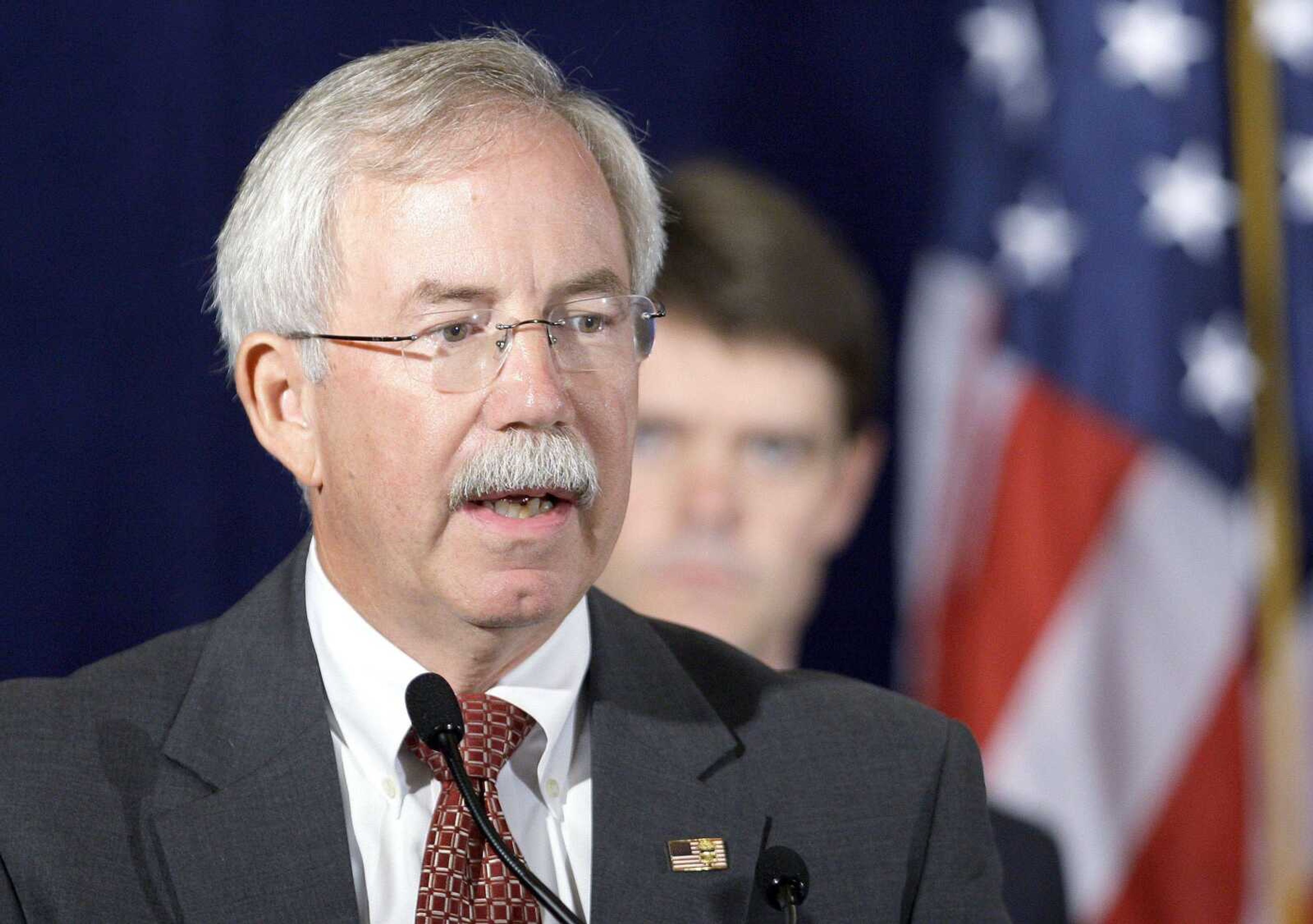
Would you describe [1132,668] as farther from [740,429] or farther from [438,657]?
[438,657]

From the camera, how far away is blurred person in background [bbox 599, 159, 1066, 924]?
3623mm

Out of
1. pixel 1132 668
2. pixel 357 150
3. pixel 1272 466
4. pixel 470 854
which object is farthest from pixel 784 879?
pixel 1272 466

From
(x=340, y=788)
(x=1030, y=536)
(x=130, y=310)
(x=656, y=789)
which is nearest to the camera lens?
(x=340, y=788)

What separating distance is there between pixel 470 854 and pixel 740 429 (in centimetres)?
197

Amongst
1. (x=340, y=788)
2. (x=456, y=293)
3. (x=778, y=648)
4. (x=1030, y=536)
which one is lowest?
(x=778, y=648)

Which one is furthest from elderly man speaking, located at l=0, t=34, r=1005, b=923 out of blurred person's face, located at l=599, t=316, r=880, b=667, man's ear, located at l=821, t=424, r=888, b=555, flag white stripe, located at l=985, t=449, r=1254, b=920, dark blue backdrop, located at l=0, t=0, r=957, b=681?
flag white stripe, located at l=985, t=449, r=1254, b=920

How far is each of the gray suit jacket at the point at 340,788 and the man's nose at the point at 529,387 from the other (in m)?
0.36

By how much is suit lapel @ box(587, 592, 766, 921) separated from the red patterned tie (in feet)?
0.33

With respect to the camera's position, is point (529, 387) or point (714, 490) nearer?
point (529, 387)

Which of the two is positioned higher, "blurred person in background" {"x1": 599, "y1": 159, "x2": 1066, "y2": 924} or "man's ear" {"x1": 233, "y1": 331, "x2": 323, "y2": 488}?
"man's ear" {"x1": 233, "y1": 331, "x2": 323, "y2": 488}

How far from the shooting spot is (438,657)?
6.15 feet

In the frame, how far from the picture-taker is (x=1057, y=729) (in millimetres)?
4078

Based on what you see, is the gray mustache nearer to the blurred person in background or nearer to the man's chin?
the man's chin

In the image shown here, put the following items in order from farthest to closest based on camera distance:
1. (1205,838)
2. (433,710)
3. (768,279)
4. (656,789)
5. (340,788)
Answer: (1205,838) → (768,279) → (656,789) → (340,788) → (433,710)
